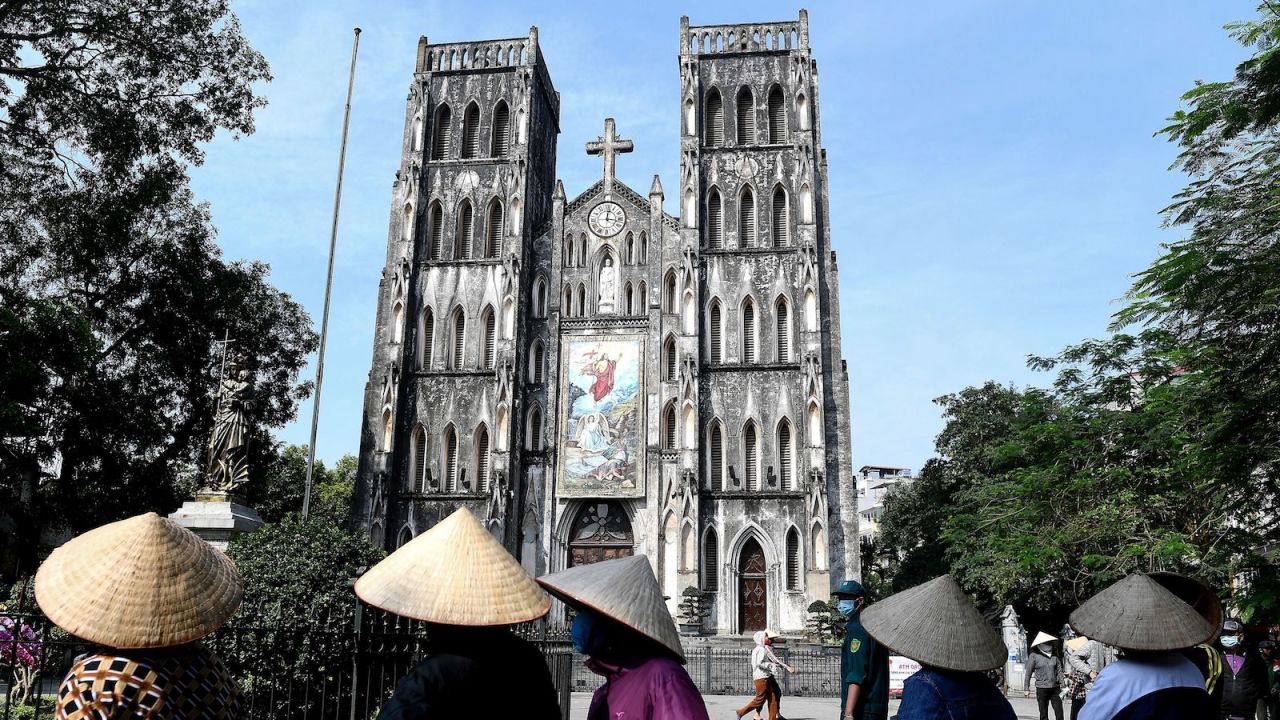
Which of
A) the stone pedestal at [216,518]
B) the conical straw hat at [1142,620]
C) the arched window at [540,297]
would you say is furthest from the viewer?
the arched window at [540,297]

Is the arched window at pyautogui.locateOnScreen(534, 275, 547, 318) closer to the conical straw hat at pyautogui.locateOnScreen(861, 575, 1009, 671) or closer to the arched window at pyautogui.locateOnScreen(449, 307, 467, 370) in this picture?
the arched window at pyautogui.locateOnScreen(449, 307, 467, 370)

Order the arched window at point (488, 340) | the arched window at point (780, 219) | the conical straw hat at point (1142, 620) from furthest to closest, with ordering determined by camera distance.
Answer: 1. the arched window at point (780, 219)
2. the arched window at point (488, 340)
3. the conical straw hat at point (1142, 620)

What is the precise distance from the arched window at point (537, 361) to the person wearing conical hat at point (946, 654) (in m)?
26.4

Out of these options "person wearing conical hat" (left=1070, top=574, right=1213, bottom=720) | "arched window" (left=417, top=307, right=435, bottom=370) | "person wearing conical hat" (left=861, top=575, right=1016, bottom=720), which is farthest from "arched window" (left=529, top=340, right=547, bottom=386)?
"person wearing conical hat" (left=861, top=575, right=1016, bottom=720)

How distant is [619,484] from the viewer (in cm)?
2841

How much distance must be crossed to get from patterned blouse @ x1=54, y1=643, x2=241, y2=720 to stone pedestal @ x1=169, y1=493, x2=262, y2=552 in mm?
8281

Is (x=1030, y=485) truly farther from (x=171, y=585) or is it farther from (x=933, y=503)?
Result: (x=933, y=503)

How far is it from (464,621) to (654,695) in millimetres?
644

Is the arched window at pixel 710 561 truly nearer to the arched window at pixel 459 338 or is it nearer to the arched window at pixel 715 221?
the arched window at pixel 715 221

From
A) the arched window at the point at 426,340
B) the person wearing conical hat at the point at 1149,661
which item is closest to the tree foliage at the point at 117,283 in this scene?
the arched window at the point at 426,340

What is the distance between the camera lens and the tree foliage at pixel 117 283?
1545cm

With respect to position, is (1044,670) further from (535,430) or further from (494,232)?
(494,232)

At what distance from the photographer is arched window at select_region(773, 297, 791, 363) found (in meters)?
29.3

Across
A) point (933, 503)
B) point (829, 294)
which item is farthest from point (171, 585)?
point (933, 503)
